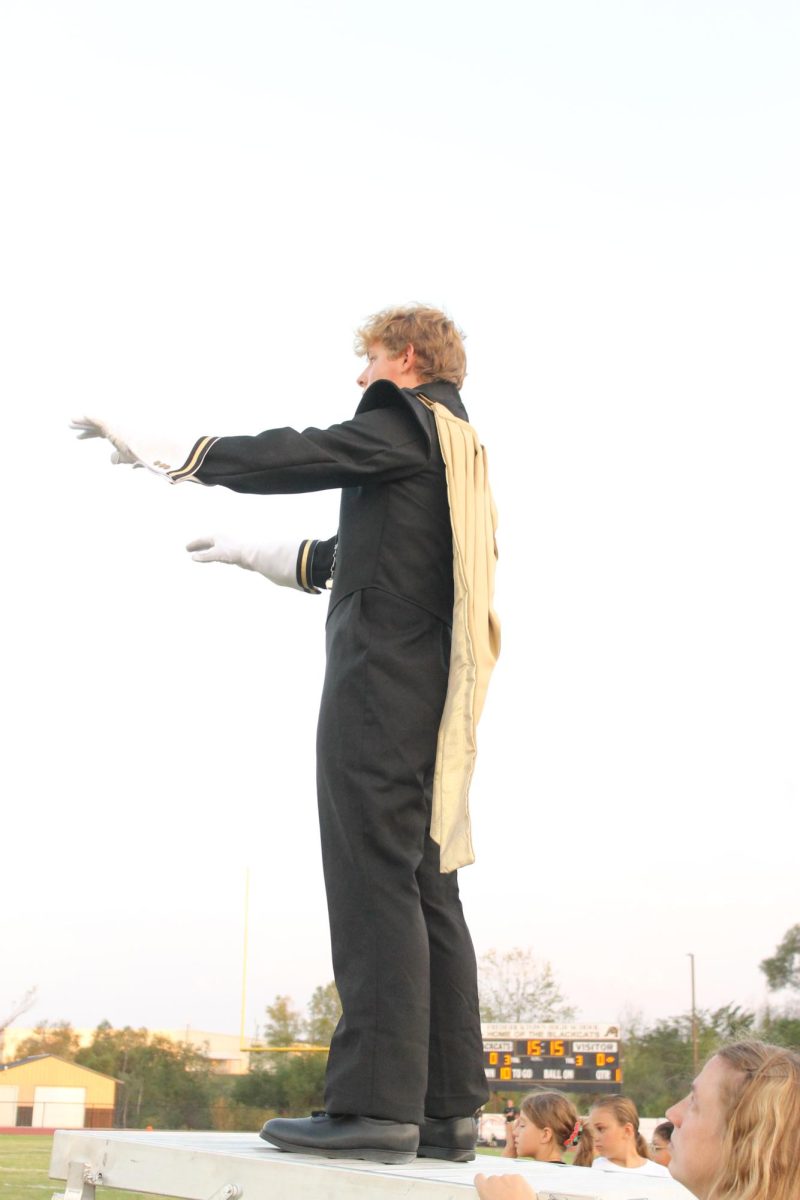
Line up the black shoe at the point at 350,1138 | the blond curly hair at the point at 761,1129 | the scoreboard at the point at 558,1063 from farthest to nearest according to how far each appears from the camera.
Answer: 1. the scoreboard at the point at 558,1063
2. the black shoe at the point at 350,1138
3. the blond curly hair at the point at 761,1129

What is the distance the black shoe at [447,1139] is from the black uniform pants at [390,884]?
2cm

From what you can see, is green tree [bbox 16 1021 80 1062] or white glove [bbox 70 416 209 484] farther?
green tree [bbox 16 1021 80 1062]

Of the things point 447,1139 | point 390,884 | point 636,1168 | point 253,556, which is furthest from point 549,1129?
point 390,884

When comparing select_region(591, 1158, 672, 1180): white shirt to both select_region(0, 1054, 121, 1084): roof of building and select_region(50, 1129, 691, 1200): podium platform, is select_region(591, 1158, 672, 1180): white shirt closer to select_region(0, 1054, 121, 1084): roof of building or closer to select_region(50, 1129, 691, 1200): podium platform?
select_region(50, 1129, 691, 1200): podium platform

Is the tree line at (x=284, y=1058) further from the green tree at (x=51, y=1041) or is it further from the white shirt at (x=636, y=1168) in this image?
the white shirt at (x=636, y=1168)

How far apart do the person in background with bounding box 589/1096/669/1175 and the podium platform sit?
2.46 m

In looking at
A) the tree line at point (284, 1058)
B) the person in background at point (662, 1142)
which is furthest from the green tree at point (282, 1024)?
the person in background at point (662, 1142)

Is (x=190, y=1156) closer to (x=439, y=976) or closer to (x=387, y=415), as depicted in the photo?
(x=439, y=976)

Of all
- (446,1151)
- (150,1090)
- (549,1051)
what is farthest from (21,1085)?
(446,1151)

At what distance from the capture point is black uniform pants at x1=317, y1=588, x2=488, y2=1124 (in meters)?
2.37

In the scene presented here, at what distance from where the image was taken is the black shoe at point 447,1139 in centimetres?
252

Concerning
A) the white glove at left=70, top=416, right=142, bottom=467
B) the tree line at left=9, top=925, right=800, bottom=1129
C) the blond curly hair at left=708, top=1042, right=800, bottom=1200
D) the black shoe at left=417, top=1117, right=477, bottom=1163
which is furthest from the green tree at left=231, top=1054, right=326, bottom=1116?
the blond curly hair at left=708, top=1042, right=800, bottom=1200

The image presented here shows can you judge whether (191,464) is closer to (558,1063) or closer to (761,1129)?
(761,1129)

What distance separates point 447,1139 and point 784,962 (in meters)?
47.7
